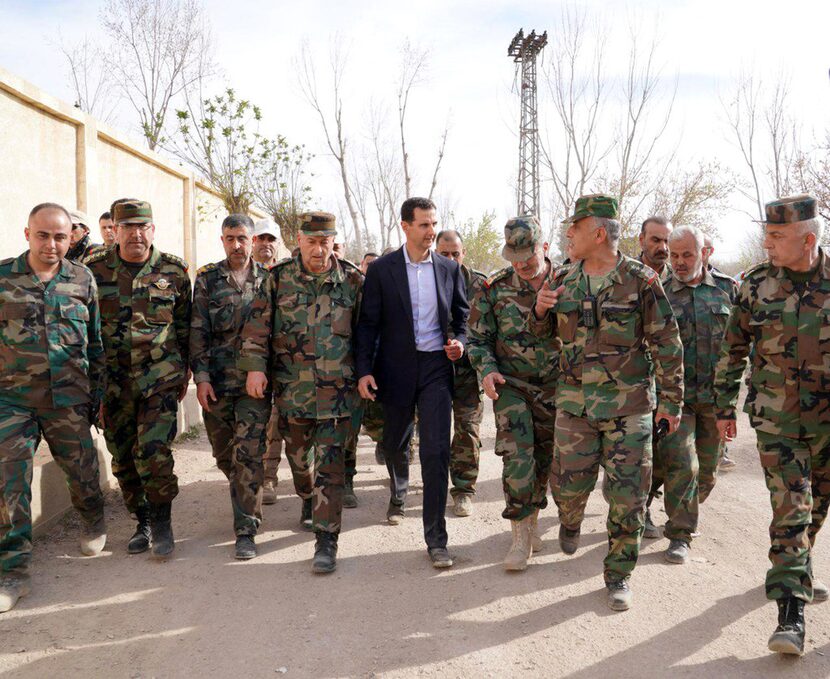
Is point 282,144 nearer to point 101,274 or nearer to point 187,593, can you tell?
point 101,274

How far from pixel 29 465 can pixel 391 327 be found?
92.8 inches

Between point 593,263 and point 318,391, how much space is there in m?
1.92

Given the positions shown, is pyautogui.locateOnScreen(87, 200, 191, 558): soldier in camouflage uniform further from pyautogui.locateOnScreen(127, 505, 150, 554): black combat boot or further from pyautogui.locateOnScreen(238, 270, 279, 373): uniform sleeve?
pyautogui.locateOnScreen(238, 270, 279, 373): uniform sleeve

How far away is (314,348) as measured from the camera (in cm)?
452

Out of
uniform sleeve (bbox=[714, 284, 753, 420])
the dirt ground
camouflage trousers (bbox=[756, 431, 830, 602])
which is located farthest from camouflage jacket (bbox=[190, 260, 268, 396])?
camouflage trousers (bbox=[756, 431, 830, 602])

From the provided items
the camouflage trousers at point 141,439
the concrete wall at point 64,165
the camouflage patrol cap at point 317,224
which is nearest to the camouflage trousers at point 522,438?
the camouflage patrol cap at point 317,224

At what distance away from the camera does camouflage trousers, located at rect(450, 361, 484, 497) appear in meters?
5.46

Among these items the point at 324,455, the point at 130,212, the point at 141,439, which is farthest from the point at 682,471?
the point at 130,212

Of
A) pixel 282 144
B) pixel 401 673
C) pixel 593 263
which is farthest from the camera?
pixel 282 144

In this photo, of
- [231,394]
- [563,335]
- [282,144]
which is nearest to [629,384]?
[563,335]

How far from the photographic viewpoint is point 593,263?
4.02 m

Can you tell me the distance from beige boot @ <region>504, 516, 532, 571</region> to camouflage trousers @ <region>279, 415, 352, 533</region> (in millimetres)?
1109

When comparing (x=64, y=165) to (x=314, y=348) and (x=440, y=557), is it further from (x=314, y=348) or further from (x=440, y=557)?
(x=440, y=557)

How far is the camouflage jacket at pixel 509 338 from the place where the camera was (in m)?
4.36
